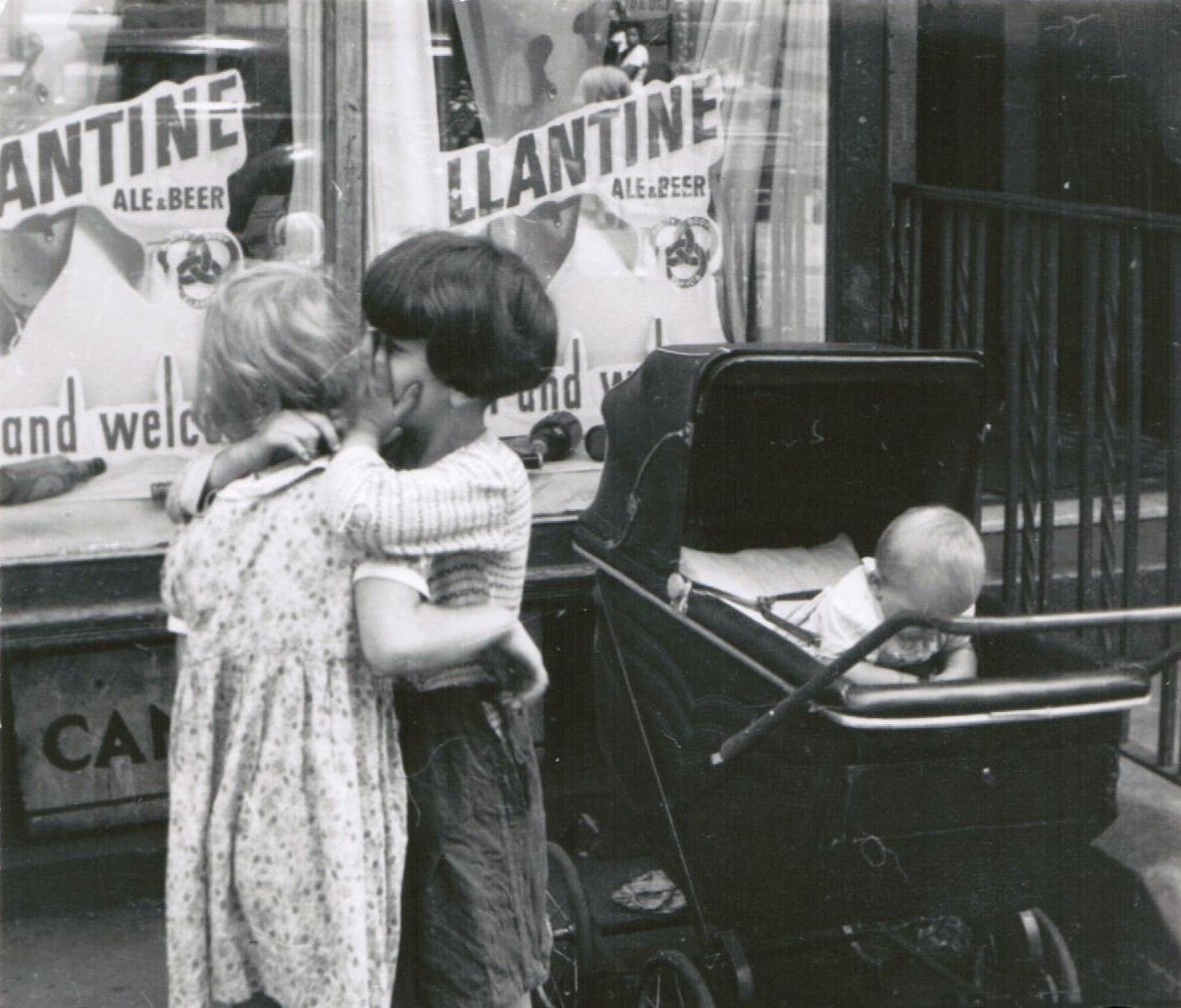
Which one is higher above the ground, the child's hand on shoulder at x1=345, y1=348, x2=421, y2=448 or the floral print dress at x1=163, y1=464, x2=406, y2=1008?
the child's hand on shoulder at x1=345, y1=348, x2=421, y2=448

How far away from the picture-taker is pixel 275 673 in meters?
2.14

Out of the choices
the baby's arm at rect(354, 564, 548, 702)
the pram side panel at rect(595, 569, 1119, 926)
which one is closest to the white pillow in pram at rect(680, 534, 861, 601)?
the pram side panel at rect(595, 569, 1119, 926)

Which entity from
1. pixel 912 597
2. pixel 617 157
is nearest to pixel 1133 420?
pixel 912 597

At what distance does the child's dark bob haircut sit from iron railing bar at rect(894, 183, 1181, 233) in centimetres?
237

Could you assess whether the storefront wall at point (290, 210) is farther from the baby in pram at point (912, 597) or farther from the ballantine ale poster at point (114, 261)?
the baby in pram at point (912, 597)

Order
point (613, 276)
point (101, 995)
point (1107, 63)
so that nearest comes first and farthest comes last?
point (101, 995) → point (613, 276) → point (1107, 63)

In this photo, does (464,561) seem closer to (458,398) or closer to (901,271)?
(458,398)

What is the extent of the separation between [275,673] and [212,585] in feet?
0.48

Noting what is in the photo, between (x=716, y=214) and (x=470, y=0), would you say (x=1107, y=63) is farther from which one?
(x=470, y=0)

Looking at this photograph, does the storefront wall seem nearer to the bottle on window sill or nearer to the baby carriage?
the bottle on window sill

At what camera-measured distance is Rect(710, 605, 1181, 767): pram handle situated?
2.32 meters

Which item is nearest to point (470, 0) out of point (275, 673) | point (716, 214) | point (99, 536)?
point (716, 214)

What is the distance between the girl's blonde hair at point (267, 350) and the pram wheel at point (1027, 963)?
181 centimetres

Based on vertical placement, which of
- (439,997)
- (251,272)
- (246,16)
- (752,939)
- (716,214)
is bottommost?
(752,939)
